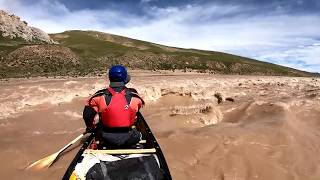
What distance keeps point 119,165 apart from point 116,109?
4.13 feet

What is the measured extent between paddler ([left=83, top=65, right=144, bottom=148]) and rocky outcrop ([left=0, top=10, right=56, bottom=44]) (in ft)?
254

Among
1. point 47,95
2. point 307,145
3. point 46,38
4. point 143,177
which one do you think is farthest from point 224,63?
point 143,177

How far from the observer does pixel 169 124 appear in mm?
15836

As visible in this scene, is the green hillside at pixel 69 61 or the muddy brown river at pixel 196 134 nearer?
the muddy brown river at pixel 196 134

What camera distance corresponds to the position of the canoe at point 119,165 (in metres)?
6.93

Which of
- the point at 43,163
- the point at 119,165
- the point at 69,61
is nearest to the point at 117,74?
the point at 119,165

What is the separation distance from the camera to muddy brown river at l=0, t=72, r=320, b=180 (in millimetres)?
10586

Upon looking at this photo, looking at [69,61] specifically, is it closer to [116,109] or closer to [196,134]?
[196,134]

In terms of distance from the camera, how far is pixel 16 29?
85.8m

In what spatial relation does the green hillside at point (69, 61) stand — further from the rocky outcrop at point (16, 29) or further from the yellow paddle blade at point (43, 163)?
the yellow paddle blade at point (43, 163)

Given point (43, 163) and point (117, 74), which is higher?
point (117, 74)

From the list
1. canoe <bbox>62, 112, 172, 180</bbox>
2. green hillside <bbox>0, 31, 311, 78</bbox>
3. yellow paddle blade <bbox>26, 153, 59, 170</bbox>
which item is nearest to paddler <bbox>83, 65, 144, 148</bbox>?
canoe <bbox>62, 112, 172, 180</bbox>

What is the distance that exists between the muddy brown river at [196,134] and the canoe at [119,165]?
2694mm

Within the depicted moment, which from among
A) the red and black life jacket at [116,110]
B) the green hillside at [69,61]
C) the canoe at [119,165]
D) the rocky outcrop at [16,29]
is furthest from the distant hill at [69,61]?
the canoe at [119,165]
